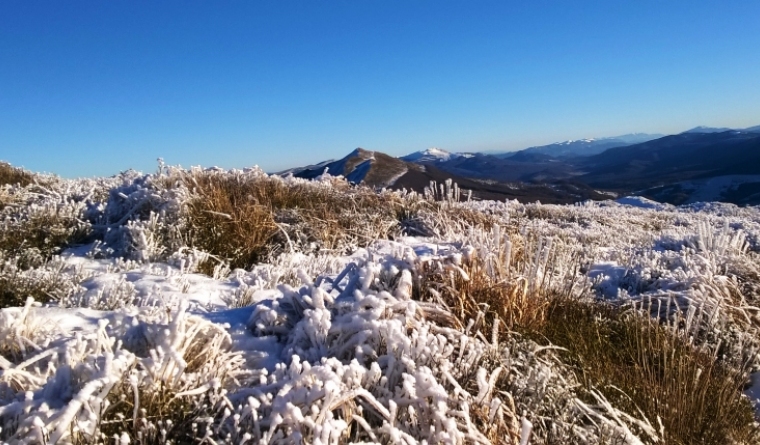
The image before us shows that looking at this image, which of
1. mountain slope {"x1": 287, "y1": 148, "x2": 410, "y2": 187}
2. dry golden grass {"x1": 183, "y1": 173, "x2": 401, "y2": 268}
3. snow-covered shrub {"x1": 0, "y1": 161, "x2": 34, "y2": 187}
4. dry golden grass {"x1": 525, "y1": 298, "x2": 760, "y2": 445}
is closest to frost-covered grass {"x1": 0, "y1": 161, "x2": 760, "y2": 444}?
dry golden grass {"x1": 525, "y1": 298, "x2": 760, "y2": 445}

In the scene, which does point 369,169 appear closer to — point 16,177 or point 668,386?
point 16,177

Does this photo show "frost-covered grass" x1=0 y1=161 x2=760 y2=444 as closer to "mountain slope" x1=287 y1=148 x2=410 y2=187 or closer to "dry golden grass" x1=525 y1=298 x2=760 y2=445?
"dry golden grass" x1=525 y1=298 x2=760 y2=445

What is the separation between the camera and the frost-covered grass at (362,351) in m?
1.92

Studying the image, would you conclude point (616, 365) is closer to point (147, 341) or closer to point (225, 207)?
point (147, 341)

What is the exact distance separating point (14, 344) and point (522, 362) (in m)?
2.59

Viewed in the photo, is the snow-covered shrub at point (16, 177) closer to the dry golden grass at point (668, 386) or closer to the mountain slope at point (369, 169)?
the dry golden grass at point (668, 386)

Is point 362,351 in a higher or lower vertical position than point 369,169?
higher

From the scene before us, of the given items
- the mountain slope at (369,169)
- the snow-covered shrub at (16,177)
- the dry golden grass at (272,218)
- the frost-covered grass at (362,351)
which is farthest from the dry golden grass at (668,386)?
the mountain slope at (369,169)

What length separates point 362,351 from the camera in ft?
7.66

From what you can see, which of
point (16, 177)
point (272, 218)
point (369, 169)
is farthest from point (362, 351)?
point (369, 169)

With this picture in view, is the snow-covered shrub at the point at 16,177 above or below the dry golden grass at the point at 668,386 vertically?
above

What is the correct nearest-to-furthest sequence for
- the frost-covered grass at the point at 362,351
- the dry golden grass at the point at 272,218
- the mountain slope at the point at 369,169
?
the frost-covered grass at the point at 362,351 < the dry golden grass at the point at 272,218 < the mountain slope at the point at 369,169

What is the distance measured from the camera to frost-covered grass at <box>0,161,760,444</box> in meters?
1.92

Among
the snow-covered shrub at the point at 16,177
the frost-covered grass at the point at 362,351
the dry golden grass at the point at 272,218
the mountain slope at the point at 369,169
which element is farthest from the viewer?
the mountain slope at the point at 369,169
